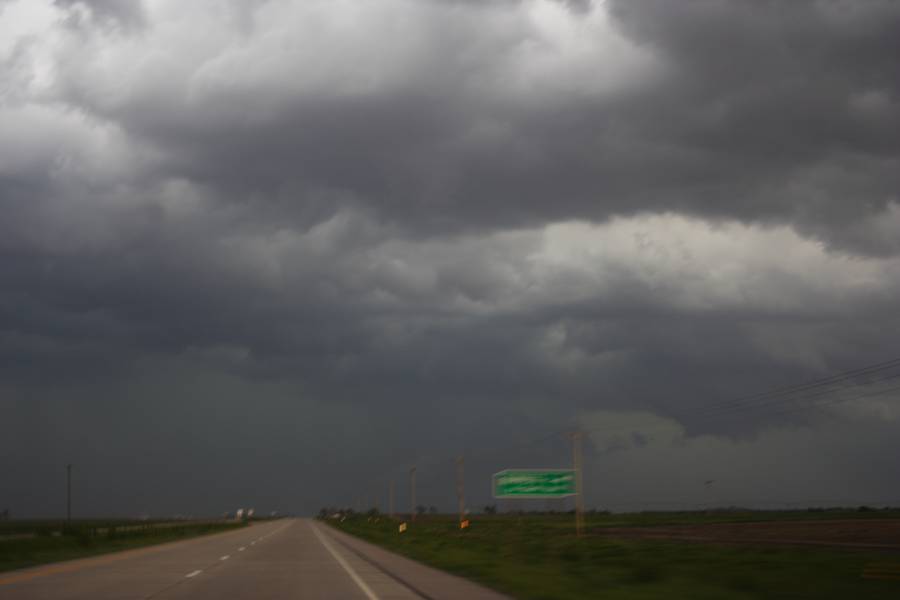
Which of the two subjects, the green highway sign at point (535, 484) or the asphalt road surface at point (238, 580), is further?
the green highway sign at point (535, 484)

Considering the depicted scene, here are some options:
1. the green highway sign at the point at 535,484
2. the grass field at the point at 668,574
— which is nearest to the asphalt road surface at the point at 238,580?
the grass field at the point at 668,574

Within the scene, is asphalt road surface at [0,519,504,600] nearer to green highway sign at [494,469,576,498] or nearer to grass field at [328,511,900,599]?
grass field at [328,511,900,599]

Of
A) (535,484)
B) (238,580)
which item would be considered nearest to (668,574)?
(238,580)

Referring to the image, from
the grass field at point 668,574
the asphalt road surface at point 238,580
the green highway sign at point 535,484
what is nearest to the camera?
the asphalt road surface at point 238,580

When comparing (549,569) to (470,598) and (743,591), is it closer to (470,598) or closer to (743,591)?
(743,591)

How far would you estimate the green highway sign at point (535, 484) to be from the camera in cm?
8619

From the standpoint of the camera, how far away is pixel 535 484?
286ft

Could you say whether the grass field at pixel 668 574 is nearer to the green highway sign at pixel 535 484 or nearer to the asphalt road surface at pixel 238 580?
the asphalt road surface at pixel 238 580

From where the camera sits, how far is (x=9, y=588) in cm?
2445

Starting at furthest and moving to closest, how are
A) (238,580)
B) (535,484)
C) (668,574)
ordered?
(535,484), (668,574), (238,580)

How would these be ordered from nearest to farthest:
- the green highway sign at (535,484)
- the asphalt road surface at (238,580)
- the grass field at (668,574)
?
the asphalt road surface at (238,580) → the grass field at (668,574) → the green highway sign at (535,484)

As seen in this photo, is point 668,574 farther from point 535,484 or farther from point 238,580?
point 535,484

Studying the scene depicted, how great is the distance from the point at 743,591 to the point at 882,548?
28.9m

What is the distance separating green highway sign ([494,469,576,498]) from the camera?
86.2 meters
